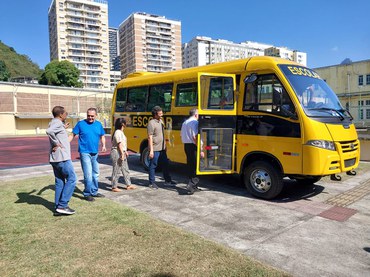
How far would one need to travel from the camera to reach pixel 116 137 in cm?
692

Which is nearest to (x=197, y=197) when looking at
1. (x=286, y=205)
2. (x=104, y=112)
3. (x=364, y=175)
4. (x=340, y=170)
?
(x=286, y=205)

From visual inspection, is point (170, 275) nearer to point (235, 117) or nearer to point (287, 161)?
point (287, 161)

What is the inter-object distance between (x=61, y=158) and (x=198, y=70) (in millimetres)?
4261

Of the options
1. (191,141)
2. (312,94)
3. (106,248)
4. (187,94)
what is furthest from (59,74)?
(106,248)

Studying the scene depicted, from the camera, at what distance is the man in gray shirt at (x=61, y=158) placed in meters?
5.21

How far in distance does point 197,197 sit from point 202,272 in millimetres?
3170

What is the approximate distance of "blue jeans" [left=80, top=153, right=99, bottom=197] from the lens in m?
6.14

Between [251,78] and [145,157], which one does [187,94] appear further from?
[145,157]

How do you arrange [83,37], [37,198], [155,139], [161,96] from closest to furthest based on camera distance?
1. [37,198]
2. [155,139]
3. [161,96]
4. [83,37]

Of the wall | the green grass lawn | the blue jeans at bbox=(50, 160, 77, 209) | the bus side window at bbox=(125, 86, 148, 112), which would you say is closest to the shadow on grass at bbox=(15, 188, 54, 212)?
the green grass lawn

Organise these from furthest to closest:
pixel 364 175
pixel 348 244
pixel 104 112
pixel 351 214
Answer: pixel 104 112
pixel 364 175
pixel 351 214
pixel 348 244

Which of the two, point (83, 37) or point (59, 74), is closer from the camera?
point (59, 74)

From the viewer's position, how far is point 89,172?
614cm

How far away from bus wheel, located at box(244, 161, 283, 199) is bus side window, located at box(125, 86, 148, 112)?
443cm
